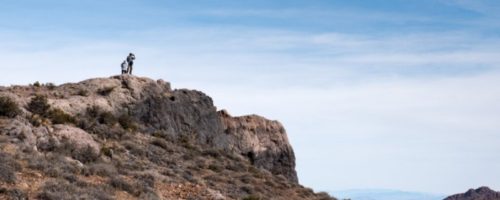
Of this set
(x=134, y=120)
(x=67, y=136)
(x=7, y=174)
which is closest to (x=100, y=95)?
(x=134, y=120)

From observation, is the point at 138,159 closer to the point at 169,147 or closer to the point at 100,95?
the point at 169,147

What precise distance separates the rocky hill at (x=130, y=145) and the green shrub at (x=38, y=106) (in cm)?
5

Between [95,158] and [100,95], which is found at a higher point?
[100,95]

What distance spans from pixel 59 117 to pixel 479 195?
98587 mm

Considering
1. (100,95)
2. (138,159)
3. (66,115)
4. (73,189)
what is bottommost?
(73,189)

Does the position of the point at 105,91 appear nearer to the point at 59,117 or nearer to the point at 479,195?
the point at 59,117

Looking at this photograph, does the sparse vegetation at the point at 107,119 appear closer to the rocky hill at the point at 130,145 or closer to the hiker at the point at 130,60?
the rocky hill at the point at 130,145

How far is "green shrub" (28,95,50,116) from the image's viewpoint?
29.1 metres

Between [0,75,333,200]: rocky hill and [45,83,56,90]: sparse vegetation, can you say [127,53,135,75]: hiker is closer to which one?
[0,75,333,200]: rocky hill

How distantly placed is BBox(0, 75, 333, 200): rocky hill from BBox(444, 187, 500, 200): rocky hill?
72.1 m

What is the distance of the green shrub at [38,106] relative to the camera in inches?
1147

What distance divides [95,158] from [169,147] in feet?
28.4

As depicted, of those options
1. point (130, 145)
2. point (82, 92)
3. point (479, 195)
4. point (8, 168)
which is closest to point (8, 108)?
point (130, 145)

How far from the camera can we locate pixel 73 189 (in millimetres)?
17344
